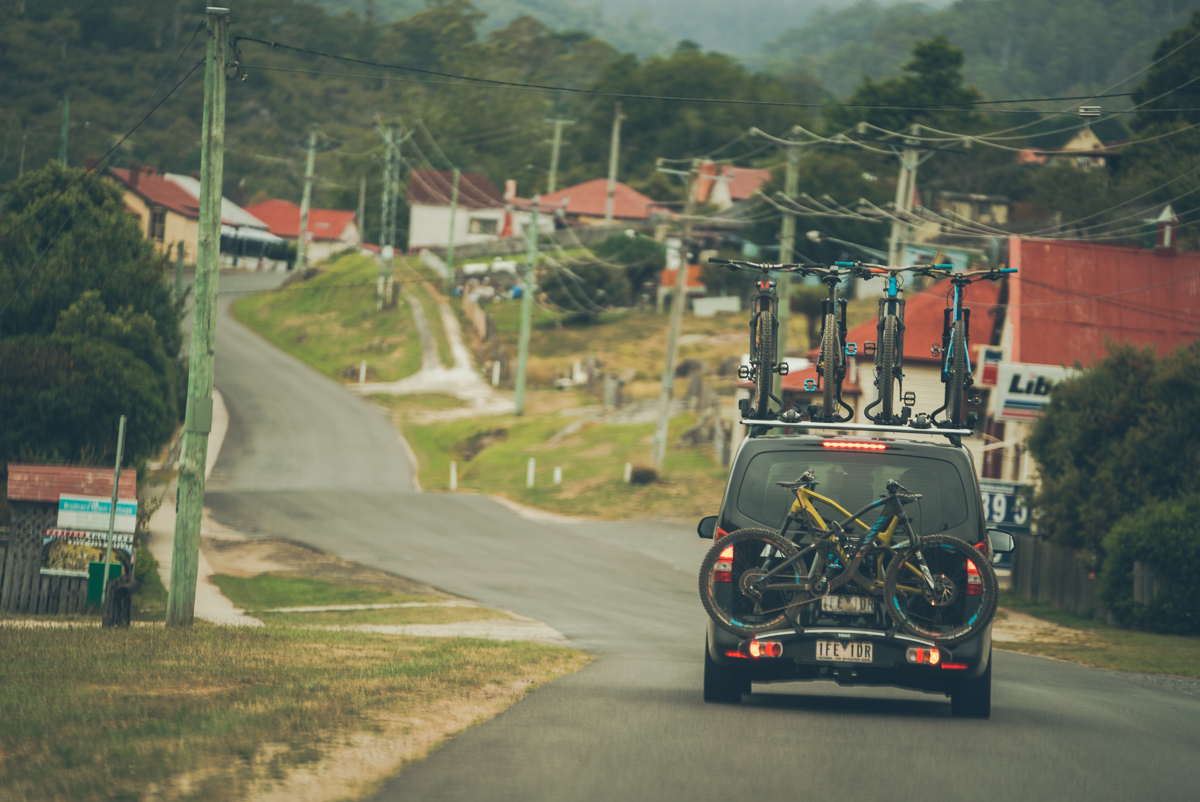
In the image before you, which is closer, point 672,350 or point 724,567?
point 724,567

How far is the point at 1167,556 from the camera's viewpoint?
21219 mm

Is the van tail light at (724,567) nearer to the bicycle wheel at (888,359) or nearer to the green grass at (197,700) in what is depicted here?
the green grass at (197,700)

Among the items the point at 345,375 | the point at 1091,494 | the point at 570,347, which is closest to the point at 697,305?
the point at 570,347

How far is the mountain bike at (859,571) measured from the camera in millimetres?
8562

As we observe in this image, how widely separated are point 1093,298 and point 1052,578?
36.7 feet

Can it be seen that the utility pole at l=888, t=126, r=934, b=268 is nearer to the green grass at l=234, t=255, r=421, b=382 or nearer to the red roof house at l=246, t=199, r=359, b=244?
the green grass at l=234, t=255, r=421, b=382

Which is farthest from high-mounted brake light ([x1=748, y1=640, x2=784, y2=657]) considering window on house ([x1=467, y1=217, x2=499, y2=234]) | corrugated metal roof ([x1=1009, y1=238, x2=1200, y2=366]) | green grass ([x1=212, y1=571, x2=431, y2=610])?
window on house ([x1=467, y1=217, x2=499, y2=234])

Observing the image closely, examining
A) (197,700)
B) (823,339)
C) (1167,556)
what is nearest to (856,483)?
(823,339)

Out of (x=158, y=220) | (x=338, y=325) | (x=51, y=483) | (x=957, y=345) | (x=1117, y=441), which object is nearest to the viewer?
(x=957, y=345)

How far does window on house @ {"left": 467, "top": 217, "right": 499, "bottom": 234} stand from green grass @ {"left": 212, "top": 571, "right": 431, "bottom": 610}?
3102 inches

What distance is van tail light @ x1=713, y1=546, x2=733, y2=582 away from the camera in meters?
8.83

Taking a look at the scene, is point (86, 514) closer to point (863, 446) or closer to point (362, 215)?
point (863, 446)

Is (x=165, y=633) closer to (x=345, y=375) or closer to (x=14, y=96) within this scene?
(x=345, y=375)

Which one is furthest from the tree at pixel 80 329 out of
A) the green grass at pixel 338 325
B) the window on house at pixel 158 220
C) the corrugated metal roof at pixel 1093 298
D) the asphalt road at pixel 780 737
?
the window on house at pixel 158 220
